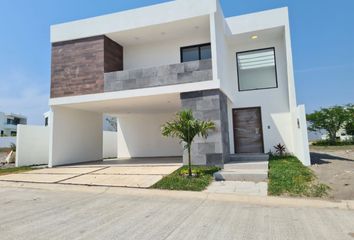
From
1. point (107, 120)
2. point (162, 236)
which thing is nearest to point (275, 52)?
point (162, 236)

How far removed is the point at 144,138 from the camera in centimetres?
1529

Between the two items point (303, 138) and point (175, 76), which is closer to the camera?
point (303, 138)

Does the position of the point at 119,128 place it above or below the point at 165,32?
below

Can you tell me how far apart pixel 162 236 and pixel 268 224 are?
5.27 ft

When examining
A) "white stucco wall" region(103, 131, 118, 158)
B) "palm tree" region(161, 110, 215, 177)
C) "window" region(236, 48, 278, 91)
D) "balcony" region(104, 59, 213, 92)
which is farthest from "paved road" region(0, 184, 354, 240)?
"white stucco wall" region(103, 131, 118, 158)

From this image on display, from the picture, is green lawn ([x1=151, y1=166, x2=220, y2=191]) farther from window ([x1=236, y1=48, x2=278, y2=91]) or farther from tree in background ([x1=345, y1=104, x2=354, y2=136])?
tree in background ([x1=345, y1=104, x2=354, y2=136])

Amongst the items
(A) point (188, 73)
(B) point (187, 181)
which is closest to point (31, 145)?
(A) point (188, 73)

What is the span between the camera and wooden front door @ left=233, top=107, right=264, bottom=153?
36.5ft

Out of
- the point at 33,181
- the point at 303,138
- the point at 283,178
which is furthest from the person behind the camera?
the point at 303,138

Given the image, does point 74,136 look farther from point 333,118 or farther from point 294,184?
point 333,118

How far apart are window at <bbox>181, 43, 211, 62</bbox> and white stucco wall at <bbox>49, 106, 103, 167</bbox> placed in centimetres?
606

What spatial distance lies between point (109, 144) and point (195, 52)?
954 centimetres

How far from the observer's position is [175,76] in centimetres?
909

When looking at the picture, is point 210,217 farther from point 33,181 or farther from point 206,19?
point 206,19
